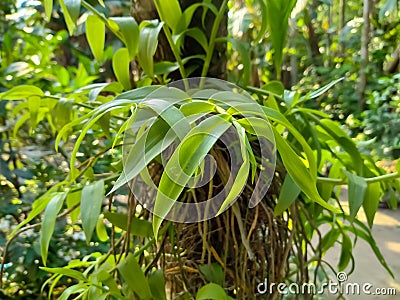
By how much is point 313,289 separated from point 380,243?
0.80m

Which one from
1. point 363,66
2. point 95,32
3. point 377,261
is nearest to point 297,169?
point 95,32

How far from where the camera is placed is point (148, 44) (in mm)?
394

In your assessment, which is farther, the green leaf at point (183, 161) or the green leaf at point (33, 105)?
the green leaf at point (33, 105)

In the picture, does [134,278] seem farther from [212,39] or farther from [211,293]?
[212,39]

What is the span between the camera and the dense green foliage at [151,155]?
0.90ft

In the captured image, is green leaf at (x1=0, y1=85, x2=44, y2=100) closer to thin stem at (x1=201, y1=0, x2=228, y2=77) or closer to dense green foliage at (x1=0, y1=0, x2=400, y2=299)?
dense green foliage at (x1=0, y1=0, x2=400, y2=299)

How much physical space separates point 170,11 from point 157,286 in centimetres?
27

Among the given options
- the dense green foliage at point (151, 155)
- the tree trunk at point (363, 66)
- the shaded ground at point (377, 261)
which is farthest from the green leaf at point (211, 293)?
the tree trunk at point (363, 66)

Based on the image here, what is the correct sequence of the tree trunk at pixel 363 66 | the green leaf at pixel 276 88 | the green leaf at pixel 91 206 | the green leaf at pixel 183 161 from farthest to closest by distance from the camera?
1. the tree trunk at pixel 363 66
2. the green leaf at pixel 276 88
3. the green leaf at pixel 91 206
4. the green leaf at pixel 183 161

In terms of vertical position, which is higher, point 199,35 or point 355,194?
point 199,35

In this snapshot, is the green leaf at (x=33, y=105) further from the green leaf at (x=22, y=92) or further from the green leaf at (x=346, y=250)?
the green leaf at (x=346, y=250)

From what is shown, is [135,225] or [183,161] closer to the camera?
[183,161]

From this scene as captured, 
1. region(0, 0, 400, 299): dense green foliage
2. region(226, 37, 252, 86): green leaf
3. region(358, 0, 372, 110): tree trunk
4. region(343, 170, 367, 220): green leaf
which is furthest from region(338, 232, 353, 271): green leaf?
region(358, 0, 372, 110): tree trunk

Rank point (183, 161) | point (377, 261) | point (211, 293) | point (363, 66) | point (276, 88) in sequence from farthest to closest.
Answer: point (363, 66)
point (377, 261)
point (276, 88)
point (211, 293)
point (183, 161)
